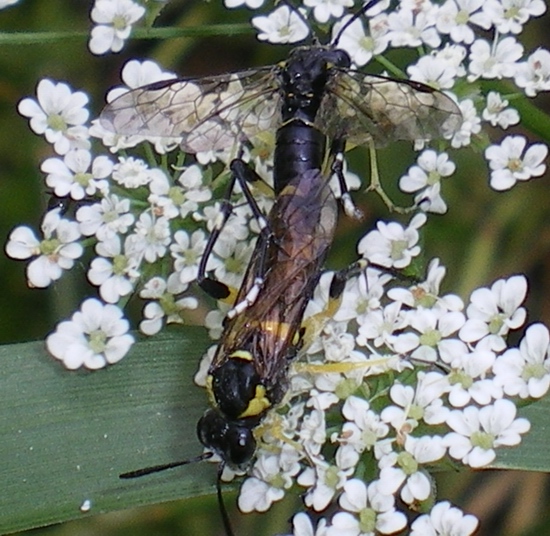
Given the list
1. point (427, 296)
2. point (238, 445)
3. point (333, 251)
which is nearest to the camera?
point (238, 445)

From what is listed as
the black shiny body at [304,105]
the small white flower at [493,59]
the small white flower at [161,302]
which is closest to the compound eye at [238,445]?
the small white flower at [161,302]

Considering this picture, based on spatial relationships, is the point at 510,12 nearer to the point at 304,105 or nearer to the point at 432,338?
the point at 304,105

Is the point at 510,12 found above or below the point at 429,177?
above

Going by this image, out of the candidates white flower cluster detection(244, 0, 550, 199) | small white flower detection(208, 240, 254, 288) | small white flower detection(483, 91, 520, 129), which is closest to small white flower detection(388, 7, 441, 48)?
white flower cluster detection(244, 0, 550, 199)

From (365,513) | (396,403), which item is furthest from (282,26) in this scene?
(365,513)

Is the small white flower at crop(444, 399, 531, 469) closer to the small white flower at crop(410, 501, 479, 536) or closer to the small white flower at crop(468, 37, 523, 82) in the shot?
the small white flower at crop(410, 501, 479, 536)

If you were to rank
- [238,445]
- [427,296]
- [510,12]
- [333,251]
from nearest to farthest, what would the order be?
1. [238,445]
2. [427,296]
3. [510,12]
4. [333,251]

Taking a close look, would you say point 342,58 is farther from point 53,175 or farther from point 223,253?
point 53,175

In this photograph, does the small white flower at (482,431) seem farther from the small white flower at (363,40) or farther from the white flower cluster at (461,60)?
the small white flower at (363,40)
